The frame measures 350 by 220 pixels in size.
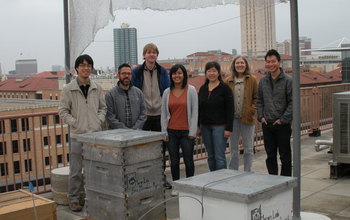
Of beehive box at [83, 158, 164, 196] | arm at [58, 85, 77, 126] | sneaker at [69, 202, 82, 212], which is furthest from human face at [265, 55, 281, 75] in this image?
sneaker at [69, 202, 82, 212]

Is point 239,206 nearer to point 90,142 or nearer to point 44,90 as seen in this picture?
point 90,142

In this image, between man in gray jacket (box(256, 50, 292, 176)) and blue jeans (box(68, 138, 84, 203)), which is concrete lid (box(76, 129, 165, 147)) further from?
man in gray jacket (box(256, 50, 292, 176))

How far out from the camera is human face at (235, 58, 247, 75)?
5.66 metres

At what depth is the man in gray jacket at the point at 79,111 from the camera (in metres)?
5.08

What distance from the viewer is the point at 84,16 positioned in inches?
171

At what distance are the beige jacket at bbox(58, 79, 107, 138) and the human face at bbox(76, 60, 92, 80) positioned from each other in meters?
0.10

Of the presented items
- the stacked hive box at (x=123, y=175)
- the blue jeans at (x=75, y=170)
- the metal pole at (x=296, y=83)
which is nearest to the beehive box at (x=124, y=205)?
the stacked hive box at (x=123, y=175)

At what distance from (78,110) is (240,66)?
217cm

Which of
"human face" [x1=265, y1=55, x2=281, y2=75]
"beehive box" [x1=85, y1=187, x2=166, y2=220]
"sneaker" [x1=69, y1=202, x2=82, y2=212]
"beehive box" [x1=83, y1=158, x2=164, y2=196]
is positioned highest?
"human face" [x1=265, y1=55, x2=281, y2=75]

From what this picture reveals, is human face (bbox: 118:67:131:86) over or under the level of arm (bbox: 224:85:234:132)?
over

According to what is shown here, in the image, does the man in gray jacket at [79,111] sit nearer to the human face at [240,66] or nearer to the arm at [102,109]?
the arm at [102,109]

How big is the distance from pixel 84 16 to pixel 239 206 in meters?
2.50

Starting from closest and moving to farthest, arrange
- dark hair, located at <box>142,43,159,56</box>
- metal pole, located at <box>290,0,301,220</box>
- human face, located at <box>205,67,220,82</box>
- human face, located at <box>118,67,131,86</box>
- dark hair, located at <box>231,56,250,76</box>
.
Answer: metal pole, located at <box>290,0,301,220</box> < human face, located at <box>118,67,131,86</box> < human face, located at <box>205,67,220,82</box> < dark hair, located at <box>142,43,159,56</box> < dark hair, located at <box>231,56,250,76</box>

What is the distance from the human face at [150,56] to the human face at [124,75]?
1.21 feet
